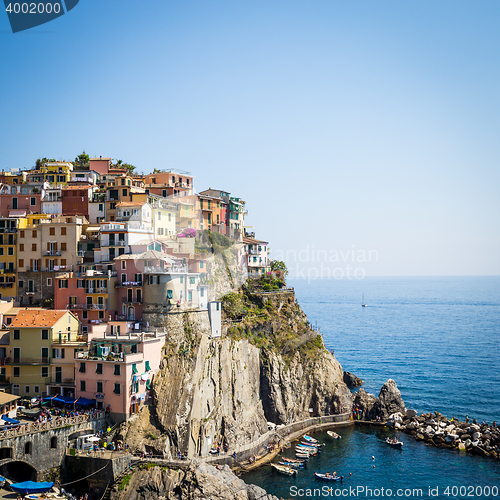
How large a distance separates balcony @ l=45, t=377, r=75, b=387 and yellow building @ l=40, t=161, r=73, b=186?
1291 inches

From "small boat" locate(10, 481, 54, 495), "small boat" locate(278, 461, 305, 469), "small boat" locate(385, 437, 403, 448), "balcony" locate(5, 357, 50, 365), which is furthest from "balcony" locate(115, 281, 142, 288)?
"small boat" locate(385, 437, 403, 448)

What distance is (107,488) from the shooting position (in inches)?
1686

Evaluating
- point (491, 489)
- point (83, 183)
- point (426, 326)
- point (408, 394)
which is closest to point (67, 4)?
point (83, 183)

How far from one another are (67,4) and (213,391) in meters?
41.1

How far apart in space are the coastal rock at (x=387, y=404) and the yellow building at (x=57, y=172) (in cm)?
5694

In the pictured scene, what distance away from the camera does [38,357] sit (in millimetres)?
51719

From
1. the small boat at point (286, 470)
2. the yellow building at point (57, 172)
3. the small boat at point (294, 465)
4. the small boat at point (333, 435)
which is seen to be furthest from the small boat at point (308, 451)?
the yellow building at point (57, 172)

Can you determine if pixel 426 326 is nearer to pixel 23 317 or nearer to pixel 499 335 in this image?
pixel 499 335

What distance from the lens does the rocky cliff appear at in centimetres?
5066

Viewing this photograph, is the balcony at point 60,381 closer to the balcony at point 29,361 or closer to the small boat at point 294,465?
the balcony at point 29,361

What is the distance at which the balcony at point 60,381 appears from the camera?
2007 inches

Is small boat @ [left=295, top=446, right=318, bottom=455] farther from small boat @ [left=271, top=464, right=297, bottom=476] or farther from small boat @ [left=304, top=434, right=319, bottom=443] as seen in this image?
small boat @ [left=271, top=464, right=297, bottom=476]

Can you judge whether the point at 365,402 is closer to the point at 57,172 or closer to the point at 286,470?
the point at 286,470

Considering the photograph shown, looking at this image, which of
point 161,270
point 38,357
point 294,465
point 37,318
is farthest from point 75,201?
point 294,465
